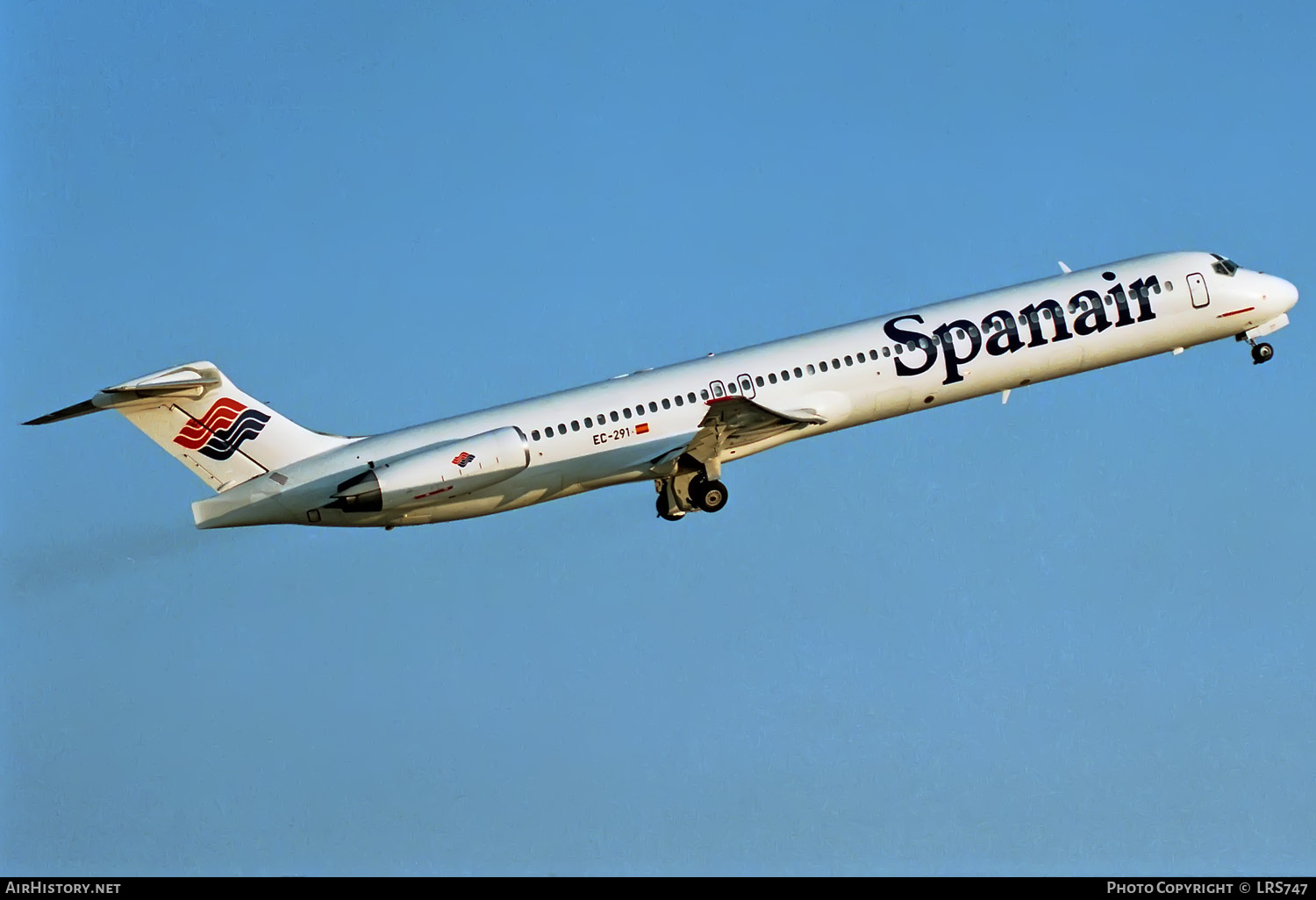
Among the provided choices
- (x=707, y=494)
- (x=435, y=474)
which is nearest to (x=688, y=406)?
(x=707, y=494)

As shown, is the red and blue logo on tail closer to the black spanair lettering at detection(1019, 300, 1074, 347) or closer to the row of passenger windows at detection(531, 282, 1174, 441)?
the row of passenger windows at detection(531, 282, 1174, 441)

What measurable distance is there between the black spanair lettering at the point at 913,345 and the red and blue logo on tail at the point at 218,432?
12085 millimetres

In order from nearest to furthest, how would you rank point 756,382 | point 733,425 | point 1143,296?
point 733,425, point 756,382, point 1143,296

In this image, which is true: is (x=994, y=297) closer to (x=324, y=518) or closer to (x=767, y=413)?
(x=767, y=413)

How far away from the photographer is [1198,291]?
37.5 meters

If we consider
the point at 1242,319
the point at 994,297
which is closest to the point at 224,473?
the point at 994,297

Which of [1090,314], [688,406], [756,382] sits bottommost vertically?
[688,406]

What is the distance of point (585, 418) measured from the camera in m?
33.2

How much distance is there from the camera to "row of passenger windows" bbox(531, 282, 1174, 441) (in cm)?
3319

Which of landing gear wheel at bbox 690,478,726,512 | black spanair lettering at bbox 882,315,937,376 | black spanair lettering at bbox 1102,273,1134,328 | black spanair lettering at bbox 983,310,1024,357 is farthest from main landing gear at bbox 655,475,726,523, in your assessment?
black spanair lettering at bbox 1102,273,1134,328

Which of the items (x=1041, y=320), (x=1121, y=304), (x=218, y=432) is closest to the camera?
(x=218, y=432)

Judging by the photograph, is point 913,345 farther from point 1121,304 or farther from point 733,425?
point 1121,304

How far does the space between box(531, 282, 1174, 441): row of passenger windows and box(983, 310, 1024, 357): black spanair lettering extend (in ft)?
0.18

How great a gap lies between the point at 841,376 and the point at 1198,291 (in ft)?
26.6
